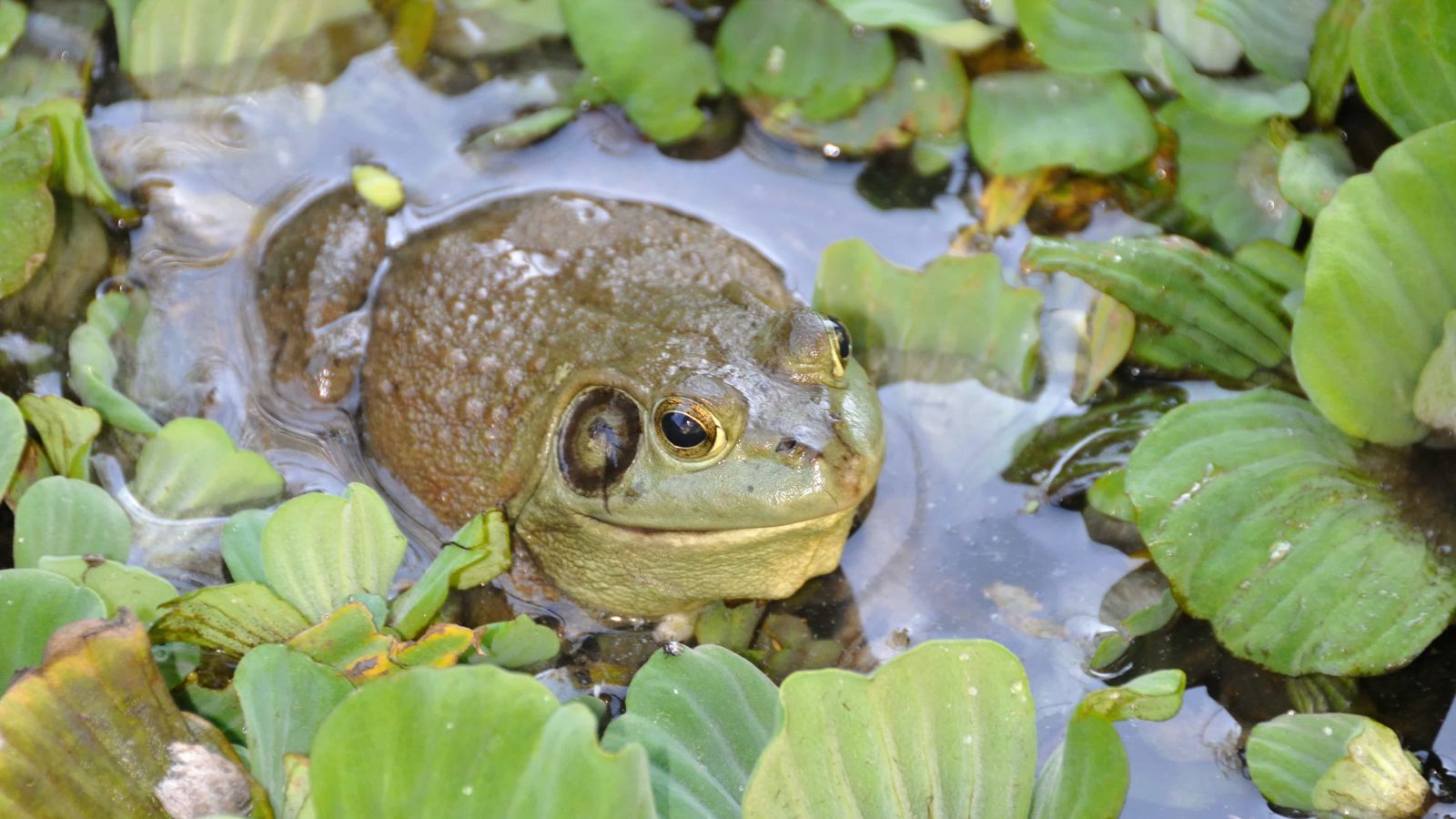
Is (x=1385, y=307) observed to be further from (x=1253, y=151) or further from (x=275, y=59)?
(x=275, y=59)

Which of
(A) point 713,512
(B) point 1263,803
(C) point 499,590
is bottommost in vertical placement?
(C) point 499,590

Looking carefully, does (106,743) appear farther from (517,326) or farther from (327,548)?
(517,326)

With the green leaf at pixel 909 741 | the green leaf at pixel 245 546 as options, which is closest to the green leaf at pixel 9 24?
the green leaf at pixel 245 546

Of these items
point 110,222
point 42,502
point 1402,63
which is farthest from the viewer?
point 110,222

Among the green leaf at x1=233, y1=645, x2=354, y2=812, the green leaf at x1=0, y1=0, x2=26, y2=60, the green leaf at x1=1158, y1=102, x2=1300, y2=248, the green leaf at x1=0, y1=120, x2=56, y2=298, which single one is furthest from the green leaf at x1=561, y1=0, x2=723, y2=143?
the green leaf at x1=233, y1=645, x2=354, y2=812

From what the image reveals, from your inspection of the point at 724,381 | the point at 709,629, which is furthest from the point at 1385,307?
the point at 709,629

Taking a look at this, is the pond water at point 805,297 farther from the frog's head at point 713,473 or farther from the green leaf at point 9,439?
Answer: the green leaf at point 9,439
